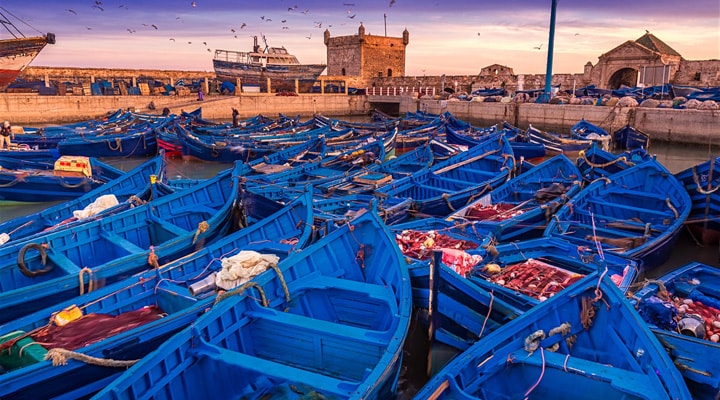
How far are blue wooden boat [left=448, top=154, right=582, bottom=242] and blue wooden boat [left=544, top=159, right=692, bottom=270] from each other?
0.44 metres

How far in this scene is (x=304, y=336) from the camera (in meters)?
5.02

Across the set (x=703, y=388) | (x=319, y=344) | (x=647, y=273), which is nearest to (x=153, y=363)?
(x=319, y=344)

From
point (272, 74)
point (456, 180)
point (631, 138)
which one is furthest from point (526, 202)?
point (272, 74)

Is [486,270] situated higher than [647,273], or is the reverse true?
[486,270]

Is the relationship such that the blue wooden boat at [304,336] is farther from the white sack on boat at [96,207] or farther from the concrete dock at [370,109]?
the concrete dock at [370,109]

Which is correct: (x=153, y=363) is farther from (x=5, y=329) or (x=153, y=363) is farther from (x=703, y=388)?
(x=703, y=388)

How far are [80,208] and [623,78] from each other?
49.1 meters

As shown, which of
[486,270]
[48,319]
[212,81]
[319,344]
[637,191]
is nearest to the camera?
[319,344]

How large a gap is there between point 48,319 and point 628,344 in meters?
6.05

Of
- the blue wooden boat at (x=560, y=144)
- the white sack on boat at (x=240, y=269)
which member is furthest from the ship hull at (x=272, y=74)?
the white sack on boat at (x=240, y=269)

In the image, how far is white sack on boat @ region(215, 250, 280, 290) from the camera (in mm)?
6098

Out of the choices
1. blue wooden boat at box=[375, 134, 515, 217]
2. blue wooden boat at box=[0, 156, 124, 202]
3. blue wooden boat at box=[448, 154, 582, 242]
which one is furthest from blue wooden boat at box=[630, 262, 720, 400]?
blue wooden boat at box=[0, 156, 124, 202]

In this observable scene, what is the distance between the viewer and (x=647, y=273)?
29.9 feet

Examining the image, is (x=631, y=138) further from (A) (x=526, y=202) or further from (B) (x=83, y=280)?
(B) (x=83, y=280)
